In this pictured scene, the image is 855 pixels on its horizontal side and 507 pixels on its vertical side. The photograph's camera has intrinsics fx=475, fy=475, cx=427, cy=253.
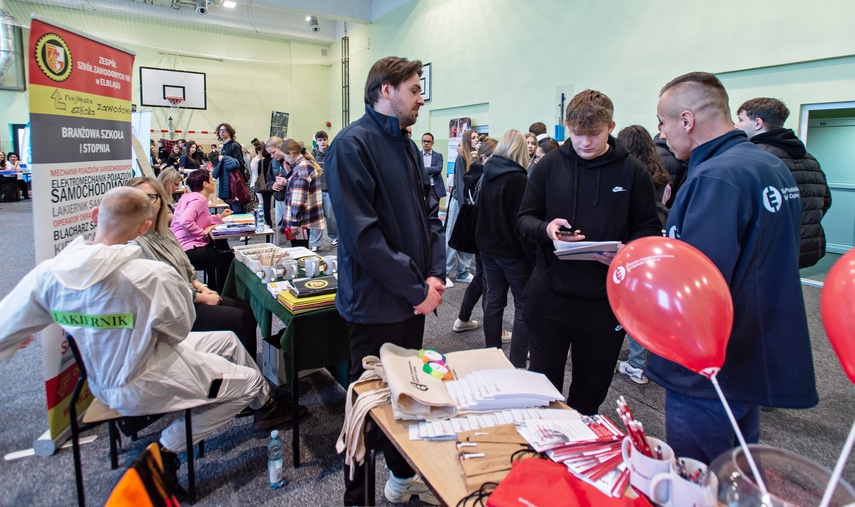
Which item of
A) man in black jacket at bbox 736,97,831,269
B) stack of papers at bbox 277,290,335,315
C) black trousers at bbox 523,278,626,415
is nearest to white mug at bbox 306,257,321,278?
stack of papers at bbox 277,290,335,315

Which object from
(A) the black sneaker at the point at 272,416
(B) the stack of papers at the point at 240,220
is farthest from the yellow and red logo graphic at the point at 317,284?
(B) the stack of papers at the point at 240,220

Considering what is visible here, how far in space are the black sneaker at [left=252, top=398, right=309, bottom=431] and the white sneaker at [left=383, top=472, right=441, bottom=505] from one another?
0.84 metres

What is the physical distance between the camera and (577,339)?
173cm

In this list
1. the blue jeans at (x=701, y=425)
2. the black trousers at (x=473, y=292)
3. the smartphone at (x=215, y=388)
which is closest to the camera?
the blue jeans at (x=701, y=425)

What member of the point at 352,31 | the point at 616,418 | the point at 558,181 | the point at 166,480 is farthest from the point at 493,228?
the point at 352,31

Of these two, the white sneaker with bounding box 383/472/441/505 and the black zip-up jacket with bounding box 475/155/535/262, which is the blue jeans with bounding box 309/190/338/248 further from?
the white sneaker with bounding box 383/472/441/505

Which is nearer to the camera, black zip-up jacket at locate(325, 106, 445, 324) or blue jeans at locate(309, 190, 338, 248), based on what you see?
black zip-up jacket at locate(325, 106, 445, 324)

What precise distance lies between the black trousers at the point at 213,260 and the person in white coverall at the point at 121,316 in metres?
1.84

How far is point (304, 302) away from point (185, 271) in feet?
3.04

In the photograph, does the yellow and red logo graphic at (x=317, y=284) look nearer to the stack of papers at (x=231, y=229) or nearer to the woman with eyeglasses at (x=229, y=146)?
the stack of papers at (x=231, y=229)

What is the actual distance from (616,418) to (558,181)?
4.62 ft

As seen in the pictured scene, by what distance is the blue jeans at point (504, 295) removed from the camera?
8.84 ft

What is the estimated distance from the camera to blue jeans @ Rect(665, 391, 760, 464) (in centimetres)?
109

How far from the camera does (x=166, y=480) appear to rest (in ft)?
2.60
